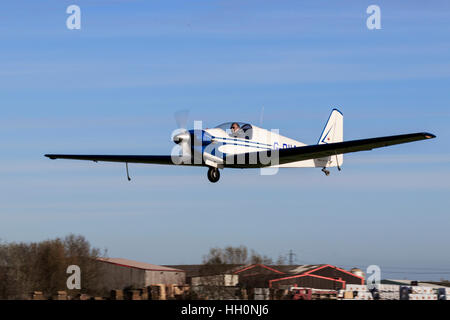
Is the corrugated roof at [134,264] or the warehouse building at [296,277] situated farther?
the corrugated roof at [134,264]

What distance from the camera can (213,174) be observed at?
76.9ft

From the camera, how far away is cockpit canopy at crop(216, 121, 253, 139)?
23406mm

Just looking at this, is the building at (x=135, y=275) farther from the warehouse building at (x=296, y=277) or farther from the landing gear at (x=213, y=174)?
the landing gear at (x=213, y=174)

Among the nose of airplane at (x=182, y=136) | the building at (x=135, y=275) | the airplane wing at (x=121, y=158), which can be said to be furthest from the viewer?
the building at (x=135, y=275)

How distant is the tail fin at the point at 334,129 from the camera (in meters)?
30.2

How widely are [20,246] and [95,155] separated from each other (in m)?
34.6

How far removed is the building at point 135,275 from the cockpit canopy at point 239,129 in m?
37.6

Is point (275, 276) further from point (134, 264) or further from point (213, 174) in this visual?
point (213, 174)

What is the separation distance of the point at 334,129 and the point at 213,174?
9.22m

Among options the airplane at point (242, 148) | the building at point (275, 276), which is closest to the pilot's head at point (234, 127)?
the airplane at point (242, 148)

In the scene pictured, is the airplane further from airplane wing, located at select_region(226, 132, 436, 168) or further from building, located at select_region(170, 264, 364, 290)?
building, located at select_region(170, 264, 364, 290)

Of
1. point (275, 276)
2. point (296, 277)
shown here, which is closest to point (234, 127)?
point (275, 276)

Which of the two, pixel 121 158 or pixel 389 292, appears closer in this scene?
pixel 121 158
